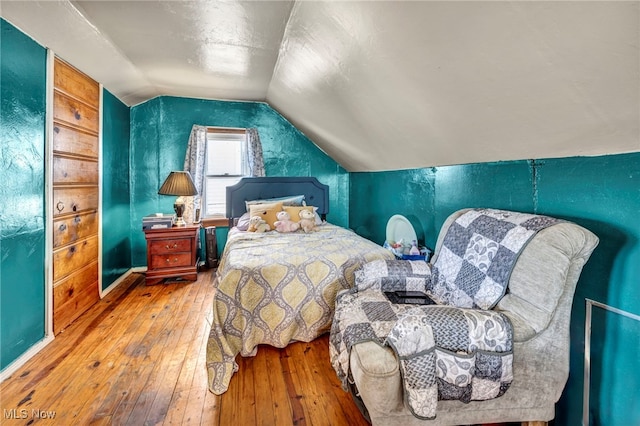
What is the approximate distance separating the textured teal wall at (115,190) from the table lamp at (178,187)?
0.50 m

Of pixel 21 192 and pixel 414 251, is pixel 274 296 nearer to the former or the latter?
pixel 414 251

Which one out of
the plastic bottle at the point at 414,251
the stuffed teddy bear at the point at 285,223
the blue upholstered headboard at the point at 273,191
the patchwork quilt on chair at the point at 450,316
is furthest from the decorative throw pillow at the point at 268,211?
the patchwork quilt on chair at the point at 450,316

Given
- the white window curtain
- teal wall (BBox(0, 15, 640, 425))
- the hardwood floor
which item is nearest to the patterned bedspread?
the hardwood floor

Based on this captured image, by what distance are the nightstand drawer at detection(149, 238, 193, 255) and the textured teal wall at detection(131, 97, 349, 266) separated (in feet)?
2.35

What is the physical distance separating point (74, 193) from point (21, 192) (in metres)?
0.66

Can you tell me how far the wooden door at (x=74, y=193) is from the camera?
222 cm

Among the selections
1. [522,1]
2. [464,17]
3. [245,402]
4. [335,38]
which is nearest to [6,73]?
[335,38]

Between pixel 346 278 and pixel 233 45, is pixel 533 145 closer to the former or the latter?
pixel 346 278

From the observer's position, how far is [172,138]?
3.87 metres

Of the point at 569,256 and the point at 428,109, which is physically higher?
the point at 428,109

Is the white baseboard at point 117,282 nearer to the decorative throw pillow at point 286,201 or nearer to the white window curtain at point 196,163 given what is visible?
the white window curtain at point 196,163

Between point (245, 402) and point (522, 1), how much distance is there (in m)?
2.14

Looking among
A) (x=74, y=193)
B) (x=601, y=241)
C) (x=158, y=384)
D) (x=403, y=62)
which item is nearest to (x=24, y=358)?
(x=158, y=384)

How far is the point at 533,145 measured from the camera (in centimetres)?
158
